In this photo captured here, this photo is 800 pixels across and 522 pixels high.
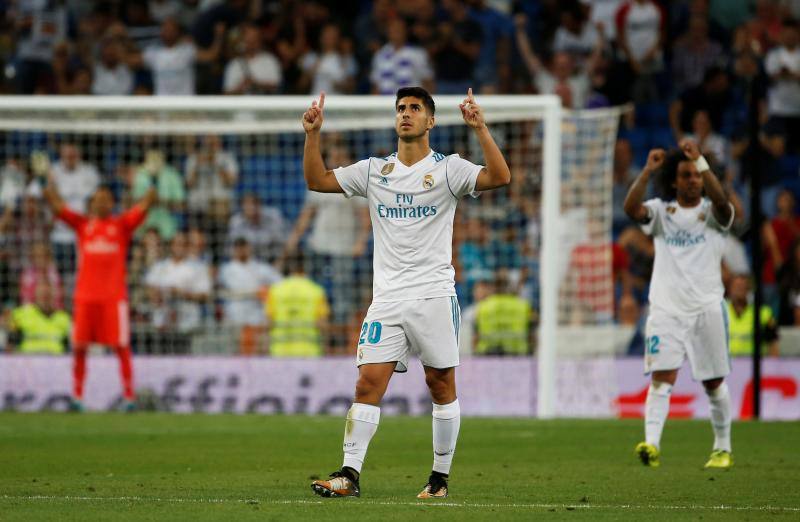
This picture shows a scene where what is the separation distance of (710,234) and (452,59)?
11.6 m

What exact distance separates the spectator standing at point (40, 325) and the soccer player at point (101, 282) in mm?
1659

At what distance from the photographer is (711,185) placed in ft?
36.0

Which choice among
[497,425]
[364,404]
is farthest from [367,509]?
[497,425]

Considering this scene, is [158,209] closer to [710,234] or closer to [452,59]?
[452,59]

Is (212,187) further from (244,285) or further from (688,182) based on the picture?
(688,182)

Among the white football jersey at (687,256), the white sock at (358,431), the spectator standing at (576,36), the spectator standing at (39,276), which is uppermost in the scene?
the spectator standing at (576,36)

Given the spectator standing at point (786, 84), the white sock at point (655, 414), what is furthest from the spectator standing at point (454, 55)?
the white sock at point (655, 414)

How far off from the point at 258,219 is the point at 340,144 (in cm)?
158

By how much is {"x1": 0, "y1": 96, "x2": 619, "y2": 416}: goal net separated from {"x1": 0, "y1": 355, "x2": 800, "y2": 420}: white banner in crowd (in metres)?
0.45

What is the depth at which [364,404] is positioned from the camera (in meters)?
8.67

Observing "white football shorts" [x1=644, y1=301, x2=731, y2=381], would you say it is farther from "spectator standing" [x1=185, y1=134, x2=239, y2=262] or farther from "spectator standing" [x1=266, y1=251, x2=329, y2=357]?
"spectator standing" [x1=185, y1=134, x2=239, y2=262]

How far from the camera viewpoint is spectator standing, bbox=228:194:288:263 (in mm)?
20234

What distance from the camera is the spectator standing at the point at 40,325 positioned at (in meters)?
19.5

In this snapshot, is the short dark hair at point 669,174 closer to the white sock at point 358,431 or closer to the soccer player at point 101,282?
the white sock at point 358,431
